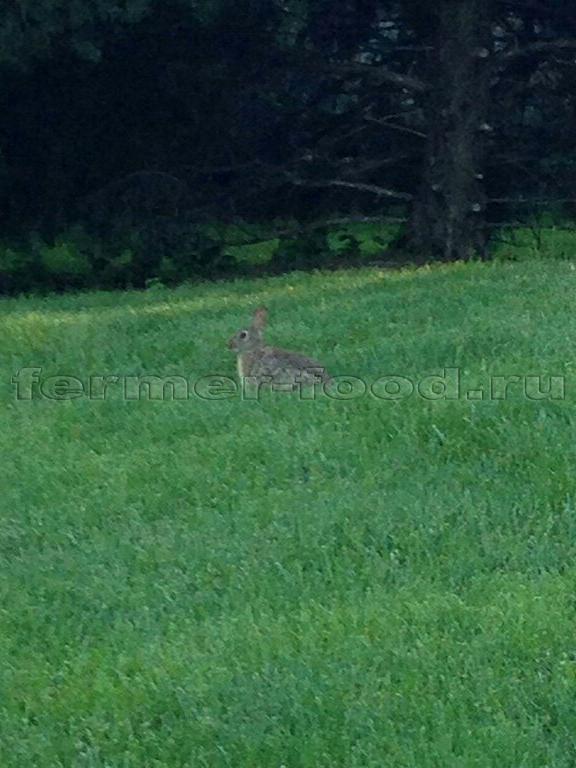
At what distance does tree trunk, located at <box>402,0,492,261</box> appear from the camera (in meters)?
17.5

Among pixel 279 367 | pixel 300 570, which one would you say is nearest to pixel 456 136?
pixel 279 367

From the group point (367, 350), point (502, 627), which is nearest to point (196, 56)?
point (367, 350)

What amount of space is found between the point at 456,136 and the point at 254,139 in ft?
12.1

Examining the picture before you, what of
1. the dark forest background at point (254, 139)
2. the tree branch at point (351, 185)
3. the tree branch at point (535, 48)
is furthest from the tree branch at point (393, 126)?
the tree branch at point (535, 48)

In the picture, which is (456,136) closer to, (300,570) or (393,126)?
(393,126)

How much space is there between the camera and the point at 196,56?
65.1 ft

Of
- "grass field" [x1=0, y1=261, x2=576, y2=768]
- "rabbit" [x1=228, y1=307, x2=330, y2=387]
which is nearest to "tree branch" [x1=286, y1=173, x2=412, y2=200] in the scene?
"grass field" [x1=0, y1=261, x2=576, y2=768]

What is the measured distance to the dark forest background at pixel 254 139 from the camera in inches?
757

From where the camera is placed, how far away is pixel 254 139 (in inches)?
805

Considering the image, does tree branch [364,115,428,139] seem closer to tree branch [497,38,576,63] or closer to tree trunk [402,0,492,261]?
tree trunk [402,0,492,261]

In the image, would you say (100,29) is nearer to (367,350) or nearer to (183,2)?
(183,2)

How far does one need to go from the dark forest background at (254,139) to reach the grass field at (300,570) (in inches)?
350

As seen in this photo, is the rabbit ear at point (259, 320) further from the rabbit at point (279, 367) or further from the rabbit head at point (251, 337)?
the rabbit at point (279, 367)

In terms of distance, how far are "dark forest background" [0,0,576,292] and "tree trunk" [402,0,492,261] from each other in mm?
330
